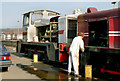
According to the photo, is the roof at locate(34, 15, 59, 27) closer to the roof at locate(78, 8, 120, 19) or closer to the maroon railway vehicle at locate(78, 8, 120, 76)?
the maroon railway vehicle at locate(78, 8, 120, 76)

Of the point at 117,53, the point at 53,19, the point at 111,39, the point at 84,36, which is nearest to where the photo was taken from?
the point at 117,53

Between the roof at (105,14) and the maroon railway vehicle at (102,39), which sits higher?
the roof at (105,14)

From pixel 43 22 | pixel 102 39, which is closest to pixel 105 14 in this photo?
pixel 102 39

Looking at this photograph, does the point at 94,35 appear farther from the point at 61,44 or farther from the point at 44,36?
the point at 44,36

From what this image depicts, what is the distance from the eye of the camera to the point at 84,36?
7293mm

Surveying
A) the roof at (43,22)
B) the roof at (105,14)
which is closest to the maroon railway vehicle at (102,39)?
the roof at (105,14)

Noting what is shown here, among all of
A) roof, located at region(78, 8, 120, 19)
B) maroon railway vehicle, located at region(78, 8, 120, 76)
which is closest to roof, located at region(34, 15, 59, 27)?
maroon railway vehicle, located at region(78, 8, 120, 76)

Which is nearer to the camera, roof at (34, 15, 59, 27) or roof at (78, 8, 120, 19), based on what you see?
roof at (78, 8, 120, 19)

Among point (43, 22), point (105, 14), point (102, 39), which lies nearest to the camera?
point (105, 14)

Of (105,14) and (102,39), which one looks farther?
(102,39)

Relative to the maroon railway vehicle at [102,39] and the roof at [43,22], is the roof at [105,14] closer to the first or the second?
the maroon railway vehicle at [102,39]

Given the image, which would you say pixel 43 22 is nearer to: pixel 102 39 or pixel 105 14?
pixel 102 39

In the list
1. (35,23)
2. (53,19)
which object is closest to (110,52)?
(53,19)

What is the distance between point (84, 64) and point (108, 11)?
2.44 m
